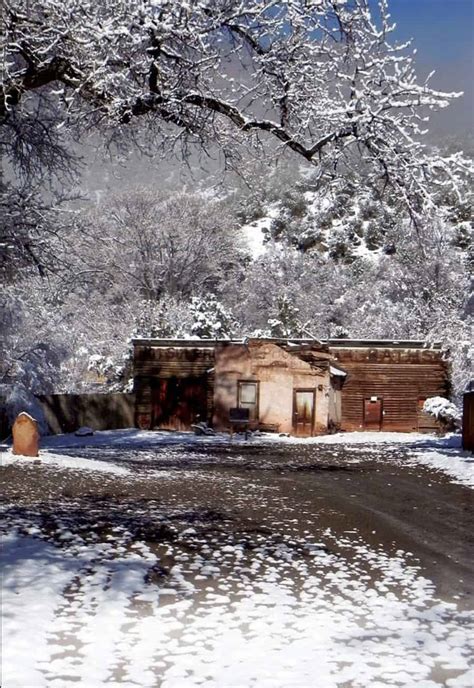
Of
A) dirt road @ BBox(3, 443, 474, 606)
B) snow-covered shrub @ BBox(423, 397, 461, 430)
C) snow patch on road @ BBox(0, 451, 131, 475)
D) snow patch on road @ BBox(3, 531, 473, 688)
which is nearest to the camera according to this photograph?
snow patch on road @ BBox(3, 531, 473, 688)

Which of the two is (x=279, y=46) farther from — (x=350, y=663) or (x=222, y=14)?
(x=350, y=663)

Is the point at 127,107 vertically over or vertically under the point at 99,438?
over

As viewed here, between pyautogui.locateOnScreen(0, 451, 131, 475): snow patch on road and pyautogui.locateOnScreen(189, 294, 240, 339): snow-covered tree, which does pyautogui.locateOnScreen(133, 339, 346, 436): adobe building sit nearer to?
pyautogui.locateOnScreen(189, 294, 240, 339): snow-covered tree

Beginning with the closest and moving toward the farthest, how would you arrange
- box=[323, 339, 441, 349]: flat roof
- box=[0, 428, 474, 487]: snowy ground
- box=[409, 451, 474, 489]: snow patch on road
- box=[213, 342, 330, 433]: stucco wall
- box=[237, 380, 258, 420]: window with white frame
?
box=[409, 451, 474, 489]: snow patch on road, box=[0, 428, 474, 487]: snowy ground, box=[213, 342, 330, 433]: stucco wall, box=[237, 380, 258, 420]: window with white frame, box=[323, 339, 441, 349]: flat roof

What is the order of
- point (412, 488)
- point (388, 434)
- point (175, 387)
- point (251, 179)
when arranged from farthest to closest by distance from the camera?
1. point (175, 387)
2. point (388, 434)
3. point (412, 488)
4. point (251, 179)

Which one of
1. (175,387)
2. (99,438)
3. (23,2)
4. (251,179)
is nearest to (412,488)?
(251,179)

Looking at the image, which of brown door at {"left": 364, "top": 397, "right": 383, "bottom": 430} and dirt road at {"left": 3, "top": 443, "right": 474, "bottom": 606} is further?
brown door at {"left": 364, "top": 397, "right": 383, "bottom": 430}

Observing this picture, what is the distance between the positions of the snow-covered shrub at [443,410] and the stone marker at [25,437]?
82.6 ft

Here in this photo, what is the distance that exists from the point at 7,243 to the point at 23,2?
4351mm

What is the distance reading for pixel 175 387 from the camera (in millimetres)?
40219

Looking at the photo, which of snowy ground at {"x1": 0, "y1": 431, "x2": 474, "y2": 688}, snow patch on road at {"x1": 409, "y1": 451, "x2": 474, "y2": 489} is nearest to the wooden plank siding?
snow patch on road at {"x1": 409, "y1": 451, "x2": 474, "y2": 489}

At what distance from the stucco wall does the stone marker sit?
22.4m

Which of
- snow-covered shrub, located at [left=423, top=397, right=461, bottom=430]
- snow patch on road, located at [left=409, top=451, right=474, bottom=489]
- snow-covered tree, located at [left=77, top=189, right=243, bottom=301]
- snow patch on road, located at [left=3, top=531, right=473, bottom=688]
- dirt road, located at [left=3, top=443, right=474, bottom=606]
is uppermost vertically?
snow-covered tree, located at [left=77, top=189, right=243, bottom=301]

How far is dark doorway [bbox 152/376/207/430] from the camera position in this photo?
39.8 meters
